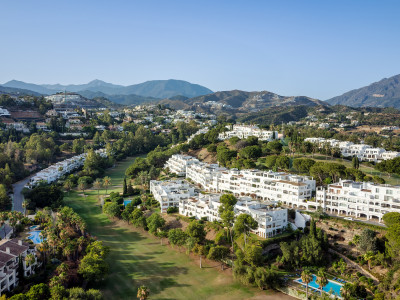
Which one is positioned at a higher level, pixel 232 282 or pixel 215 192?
pixel 215 192

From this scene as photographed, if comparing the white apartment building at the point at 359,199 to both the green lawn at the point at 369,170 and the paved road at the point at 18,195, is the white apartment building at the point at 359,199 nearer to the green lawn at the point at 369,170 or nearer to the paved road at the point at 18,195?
the green lawn at the point at 369,170

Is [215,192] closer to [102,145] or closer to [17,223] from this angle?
[17,223]

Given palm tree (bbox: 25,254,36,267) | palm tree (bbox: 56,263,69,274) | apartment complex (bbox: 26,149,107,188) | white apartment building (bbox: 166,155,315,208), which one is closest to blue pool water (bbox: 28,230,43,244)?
palm tree (bbox: 25,254,36,267)


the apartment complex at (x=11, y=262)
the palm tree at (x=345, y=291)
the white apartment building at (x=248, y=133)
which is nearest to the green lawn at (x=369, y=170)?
the white apartment building at (x=248, y=133)

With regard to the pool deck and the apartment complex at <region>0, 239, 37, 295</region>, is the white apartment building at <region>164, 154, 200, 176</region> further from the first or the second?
the pool deck

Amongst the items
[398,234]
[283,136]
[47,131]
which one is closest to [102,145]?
[47,131]

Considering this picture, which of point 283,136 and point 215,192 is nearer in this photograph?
point 215,192
